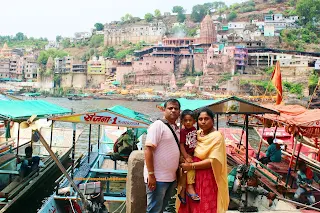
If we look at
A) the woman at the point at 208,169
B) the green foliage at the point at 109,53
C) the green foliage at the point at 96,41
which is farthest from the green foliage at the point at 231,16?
the woman at the point at 208,169

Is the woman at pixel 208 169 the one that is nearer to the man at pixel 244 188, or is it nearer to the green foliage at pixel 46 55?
the man at pixel 244 188

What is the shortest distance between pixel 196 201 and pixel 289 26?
85.8 meters

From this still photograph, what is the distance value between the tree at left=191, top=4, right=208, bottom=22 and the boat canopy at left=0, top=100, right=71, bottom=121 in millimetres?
108432

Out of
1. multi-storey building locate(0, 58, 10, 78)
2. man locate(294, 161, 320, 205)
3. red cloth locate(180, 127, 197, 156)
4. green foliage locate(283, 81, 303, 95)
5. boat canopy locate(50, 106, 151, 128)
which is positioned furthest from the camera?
multi-storey building locate(0, 58, 10, 78)

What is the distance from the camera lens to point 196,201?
306 centimetres

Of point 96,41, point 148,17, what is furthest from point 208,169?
point 148,17

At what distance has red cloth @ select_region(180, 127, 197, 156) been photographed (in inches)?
120

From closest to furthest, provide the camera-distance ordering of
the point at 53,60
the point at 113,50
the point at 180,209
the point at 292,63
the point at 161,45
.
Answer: the point at 180,209
the point at 292,63
the point at 161,45
the point at 53,60
the point at 113,50

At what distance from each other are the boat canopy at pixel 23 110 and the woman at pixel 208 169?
182 inches

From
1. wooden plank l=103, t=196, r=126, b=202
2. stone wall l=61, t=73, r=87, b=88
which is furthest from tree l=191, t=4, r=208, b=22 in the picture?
wooden plank l=103, t=196, r=126, b=202

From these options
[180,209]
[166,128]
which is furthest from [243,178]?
[166,128]

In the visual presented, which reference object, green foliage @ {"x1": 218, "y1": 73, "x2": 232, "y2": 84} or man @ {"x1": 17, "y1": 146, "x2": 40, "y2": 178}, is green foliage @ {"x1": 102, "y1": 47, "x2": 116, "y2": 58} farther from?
man @ {"x1": 17, "y1": 146, "x2": 40, "y2": 178}

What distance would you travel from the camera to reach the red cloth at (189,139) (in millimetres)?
3049

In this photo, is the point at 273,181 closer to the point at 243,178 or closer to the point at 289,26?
the point at 243,178
